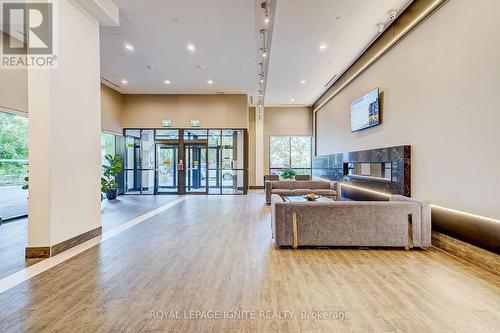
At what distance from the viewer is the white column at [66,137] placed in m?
3.73

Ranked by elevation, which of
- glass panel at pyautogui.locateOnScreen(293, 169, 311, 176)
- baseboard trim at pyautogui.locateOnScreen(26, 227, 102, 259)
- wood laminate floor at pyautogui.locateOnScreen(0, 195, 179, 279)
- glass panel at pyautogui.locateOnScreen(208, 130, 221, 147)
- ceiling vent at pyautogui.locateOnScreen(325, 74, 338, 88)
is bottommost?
wood laminate floor at pyautogui.locateOnScreen(0, 195, 179, 279)

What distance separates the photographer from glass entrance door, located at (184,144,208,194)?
36.7ft

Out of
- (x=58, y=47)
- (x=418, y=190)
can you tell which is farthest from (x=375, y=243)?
(x=58, y=47)

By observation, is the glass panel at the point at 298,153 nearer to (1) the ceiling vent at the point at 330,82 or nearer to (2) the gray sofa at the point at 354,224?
(1) the ceiling vent at the point at 330,82

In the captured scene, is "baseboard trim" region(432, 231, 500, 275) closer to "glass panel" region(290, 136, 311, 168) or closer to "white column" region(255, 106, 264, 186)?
"glass panel" region(290, 136, 311, 168)

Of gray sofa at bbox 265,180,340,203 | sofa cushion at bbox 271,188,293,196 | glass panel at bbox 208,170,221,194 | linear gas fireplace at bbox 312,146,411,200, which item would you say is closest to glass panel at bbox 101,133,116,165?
glass panel at bbox 208,170,221,194

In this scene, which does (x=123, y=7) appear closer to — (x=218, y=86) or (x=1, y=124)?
(x=1, y=124)

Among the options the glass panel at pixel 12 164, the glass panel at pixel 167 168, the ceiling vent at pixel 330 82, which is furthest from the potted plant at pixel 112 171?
the ceiling vent at pixel 330 82

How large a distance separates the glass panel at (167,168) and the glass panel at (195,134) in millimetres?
710

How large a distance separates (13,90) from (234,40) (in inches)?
205

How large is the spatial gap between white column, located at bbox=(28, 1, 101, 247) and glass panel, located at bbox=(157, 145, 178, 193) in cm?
635

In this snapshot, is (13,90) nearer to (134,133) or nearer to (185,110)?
(134,133)

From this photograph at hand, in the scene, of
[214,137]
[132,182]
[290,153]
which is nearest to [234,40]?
[214,137]

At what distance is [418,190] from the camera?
464cm
